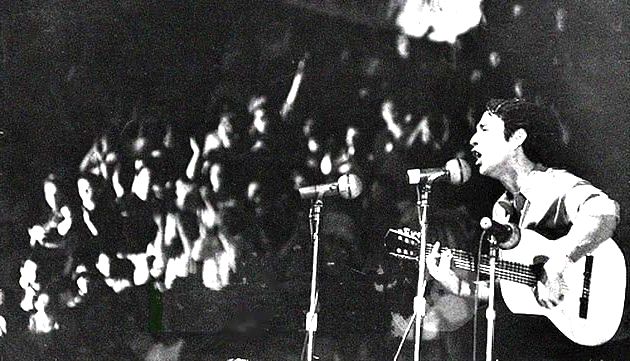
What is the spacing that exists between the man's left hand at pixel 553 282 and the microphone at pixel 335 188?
2.92 ft

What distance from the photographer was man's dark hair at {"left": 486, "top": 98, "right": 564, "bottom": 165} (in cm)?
412

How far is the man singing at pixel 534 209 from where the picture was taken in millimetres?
3930

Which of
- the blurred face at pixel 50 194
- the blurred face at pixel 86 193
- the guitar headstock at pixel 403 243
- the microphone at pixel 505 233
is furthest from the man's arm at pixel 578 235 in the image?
the blurred face at pixel 50 194

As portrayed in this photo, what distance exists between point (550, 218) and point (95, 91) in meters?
2.06

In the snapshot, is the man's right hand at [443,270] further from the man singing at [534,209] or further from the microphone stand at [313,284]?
the microphone stand at [313,284]

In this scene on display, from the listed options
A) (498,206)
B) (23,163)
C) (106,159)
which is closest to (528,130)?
(498,206)

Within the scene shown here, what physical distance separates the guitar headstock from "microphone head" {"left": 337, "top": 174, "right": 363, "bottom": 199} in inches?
9.3

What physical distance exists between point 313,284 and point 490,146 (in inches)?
39.7

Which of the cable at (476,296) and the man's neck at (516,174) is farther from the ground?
the man's neck at (516,174)

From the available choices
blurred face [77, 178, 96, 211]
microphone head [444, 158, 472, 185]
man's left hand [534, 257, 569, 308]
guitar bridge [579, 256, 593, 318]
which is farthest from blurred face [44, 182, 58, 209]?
guitar bridge [579, 256, 593, 318]

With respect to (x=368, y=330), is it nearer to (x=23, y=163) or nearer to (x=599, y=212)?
(x=599, y=212)

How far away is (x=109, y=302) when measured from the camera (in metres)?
4.06

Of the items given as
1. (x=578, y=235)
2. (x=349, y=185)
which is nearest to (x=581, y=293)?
(x=578, y=235)

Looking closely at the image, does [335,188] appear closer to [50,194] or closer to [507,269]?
[507,269]
